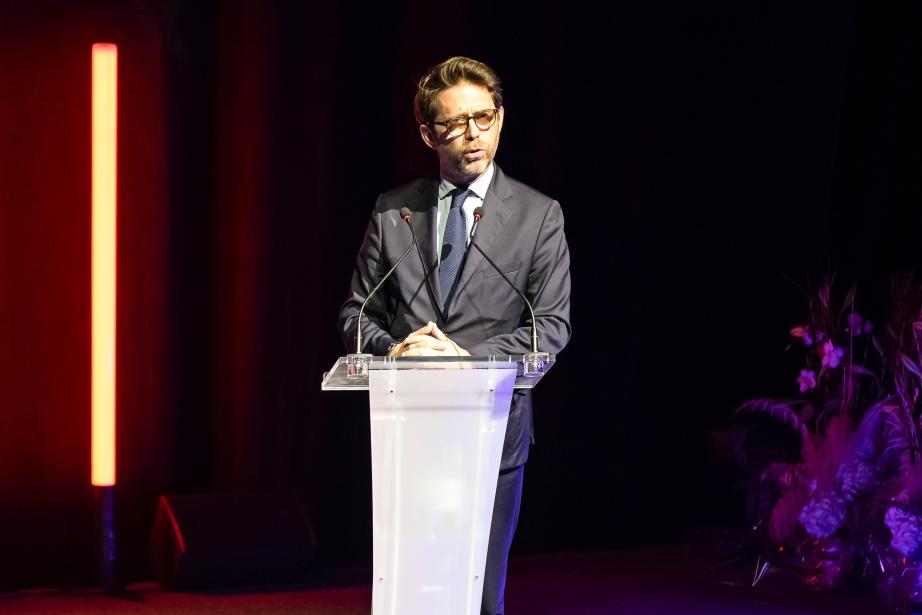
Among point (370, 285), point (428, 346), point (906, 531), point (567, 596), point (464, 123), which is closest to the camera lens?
point (428, 346)

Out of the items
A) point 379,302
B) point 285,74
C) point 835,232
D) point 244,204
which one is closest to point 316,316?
point 244,204

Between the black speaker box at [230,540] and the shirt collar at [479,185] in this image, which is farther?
the black speaker box at [230,540]

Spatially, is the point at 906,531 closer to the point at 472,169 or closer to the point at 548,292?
the point at 548,292

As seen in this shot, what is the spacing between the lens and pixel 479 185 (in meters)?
2.66

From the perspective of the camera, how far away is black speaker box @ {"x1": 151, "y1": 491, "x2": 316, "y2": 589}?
13.9 ft

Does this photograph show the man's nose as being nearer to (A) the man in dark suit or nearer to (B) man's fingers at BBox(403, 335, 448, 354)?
(A) the man in dark suit

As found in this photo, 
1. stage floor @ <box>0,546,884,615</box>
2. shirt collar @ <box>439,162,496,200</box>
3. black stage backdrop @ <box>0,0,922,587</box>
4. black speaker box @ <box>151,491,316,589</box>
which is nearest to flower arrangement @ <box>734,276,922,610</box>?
stage floor @ <box>0,546,884,615</box>

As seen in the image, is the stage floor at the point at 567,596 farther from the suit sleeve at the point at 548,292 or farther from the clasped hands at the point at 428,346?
the clasped hands at the point at 428,346

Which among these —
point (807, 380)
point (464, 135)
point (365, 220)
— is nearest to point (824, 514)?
point (807, 380)

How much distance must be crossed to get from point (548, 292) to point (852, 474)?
2187mm

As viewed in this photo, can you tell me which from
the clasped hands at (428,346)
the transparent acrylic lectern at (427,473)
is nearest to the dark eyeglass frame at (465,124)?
the clasped hands at (428,346)

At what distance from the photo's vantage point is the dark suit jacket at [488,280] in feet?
8.45

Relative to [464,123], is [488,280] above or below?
below

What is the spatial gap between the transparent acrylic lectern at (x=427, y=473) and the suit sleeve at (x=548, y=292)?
0.47 meters
